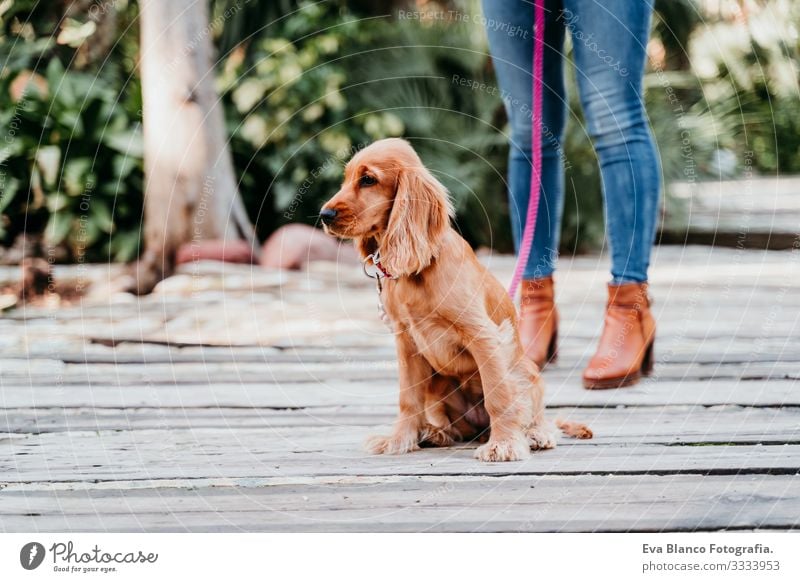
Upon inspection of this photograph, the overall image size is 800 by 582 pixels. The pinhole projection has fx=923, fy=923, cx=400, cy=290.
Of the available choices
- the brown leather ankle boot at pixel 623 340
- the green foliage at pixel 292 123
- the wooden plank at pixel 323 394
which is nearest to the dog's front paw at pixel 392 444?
the wooden plank at pixel 323 394

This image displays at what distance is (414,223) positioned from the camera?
7.87 feet

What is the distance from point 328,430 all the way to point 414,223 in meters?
0.74

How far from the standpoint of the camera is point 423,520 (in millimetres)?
1952

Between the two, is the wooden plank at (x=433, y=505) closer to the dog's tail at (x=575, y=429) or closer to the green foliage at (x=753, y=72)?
the dog's tail at (x=575, y=429)

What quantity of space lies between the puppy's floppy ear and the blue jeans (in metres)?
1.02

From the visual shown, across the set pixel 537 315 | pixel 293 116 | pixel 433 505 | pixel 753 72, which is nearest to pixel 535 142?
pixel 537 315

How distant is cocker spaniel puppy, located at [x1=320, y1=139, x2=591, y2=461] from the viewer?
2389 millimetres

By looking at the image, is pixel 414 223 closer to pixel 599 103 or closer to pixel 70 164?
pixel 599 103

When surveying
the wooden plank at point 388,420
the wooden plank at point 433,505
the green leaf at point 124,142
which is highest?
the green leaf at point 124,142

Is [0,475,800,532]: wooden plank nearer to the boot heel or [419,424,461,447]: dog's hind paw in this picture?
[419,424,461,447]: dog's hind paw

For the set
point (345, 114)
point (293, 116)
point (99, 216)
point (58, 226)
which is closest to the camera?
point (58, 226)

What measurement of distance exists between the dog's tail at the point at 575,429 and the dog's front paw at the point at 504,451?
22 centimetres

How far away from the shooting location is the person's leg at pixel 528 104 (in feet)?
11.0

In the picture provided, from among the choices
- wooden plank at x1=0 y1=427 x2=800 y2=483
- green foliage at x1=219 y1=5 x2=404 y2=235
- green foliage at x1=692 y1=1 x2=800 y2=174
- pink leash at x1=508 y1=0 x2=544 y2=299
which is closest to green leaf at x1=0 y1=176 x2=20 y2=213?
green foliage at x1=219 y1=5 x2=404 y2=235
